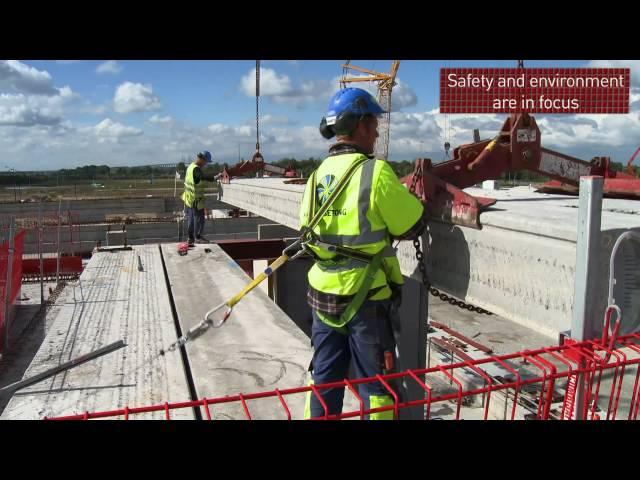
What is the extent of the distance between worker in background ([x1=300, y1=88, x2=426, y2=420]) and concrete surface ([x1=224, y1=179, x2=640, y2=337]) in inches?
32.4

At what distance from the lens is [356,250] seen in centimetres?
297

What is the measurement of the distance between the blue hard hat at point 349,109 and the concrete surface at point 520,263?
121cm

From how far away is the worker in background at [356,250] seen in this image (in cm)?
286

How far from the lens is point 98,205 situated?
3719 cm

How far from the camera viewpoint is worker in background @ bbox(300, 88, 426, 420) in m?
2.86

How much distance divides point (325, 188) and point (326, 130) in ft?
1.36

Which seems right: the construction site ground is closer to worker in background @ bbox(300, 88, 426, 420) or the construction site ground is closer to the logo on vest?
worker in background @ bbox(300, 88, 426, 420)

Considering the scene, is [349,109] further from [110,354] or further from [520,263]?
[110,354]

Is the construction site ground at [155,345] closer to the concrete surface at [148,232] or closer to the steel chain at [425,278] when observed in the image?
the steel chain at [425,278]

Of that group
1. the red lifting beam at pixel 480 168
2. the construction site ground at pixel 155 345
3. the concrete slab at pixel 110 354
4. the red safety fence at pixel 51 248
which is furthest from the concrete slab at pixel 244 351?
the red safety fence at pixel 51 248

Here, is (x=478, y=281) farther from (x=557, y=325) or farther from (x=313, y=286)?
(x=313, y=286)

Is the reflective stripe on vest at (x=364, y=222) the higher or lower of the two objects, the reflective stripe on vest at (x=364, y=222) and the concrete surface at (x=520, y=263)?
the higher

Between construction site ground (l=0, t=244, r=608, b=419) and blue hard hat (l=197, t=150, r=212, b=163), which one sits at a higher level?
blue hard hat (l=197, t=150, r=212, b=163)

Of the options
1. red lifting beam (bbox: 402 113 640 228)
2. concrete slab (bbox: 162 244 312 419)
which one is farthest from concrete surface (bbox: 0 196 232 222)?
red lifting beam (bbox: 402 113 640 228)
